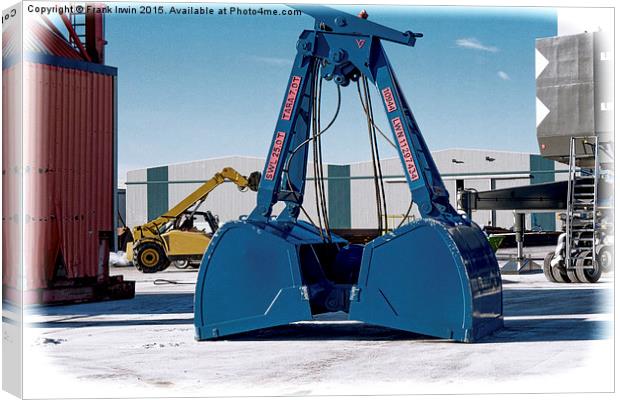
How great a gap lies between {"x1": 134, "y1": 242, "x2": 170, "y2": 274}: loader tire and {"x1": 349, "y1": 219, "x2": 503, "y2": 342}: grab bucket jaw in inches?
557

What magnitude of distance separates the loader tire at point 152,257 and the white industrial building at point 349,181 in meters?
0.90

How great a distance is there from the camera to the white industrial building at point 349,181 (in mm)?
12875

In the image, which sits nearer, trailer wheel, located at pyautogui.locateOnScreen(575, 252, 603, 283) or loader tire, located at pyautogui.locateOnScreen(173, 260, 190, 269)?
trailer wheel, located at pyautogui.locateOnScreen(575, 252, 603, 283)

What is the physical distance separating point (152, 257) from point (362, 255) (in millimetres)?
13911

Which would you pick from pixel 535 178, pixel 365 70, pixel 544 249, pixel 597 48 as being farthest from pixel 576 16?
pixel 544 249

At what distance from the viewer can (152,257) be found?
23.0 meters

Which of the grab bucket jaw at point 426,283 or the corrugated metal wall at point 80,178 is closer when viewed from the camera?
the grab bucket jaw at point 426,283

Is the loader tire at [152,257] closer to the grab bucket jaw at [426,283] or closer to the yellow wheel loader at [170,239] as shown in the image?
the yellow wheel loader at [170,239]

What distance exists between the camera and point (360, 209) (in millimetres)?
15102

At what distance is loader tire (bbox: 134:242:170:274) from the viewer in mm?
22922

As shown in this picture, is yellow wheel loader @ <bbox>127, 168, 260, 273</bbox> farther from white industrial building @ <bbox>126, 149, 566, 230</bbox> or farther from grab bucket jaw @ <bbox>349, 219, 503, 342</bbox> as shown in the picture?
grab bucket jaw @ <bbox>349, 219, 503, 342</bbox>

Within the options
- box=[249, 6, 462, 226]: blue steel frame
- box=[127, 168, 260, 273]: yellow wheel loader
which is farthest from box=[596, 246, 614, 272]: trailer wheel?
box=[127, 168, 260, 273]: yellow wheel loader

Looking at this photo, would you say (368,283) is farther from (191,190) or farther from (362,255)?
(191,190)

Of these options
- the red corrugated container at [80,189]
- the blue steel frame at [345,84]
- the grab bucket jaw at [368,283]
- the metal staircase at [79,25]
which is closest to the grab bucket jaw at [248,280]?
the grab bucket jaw at [368,283]
